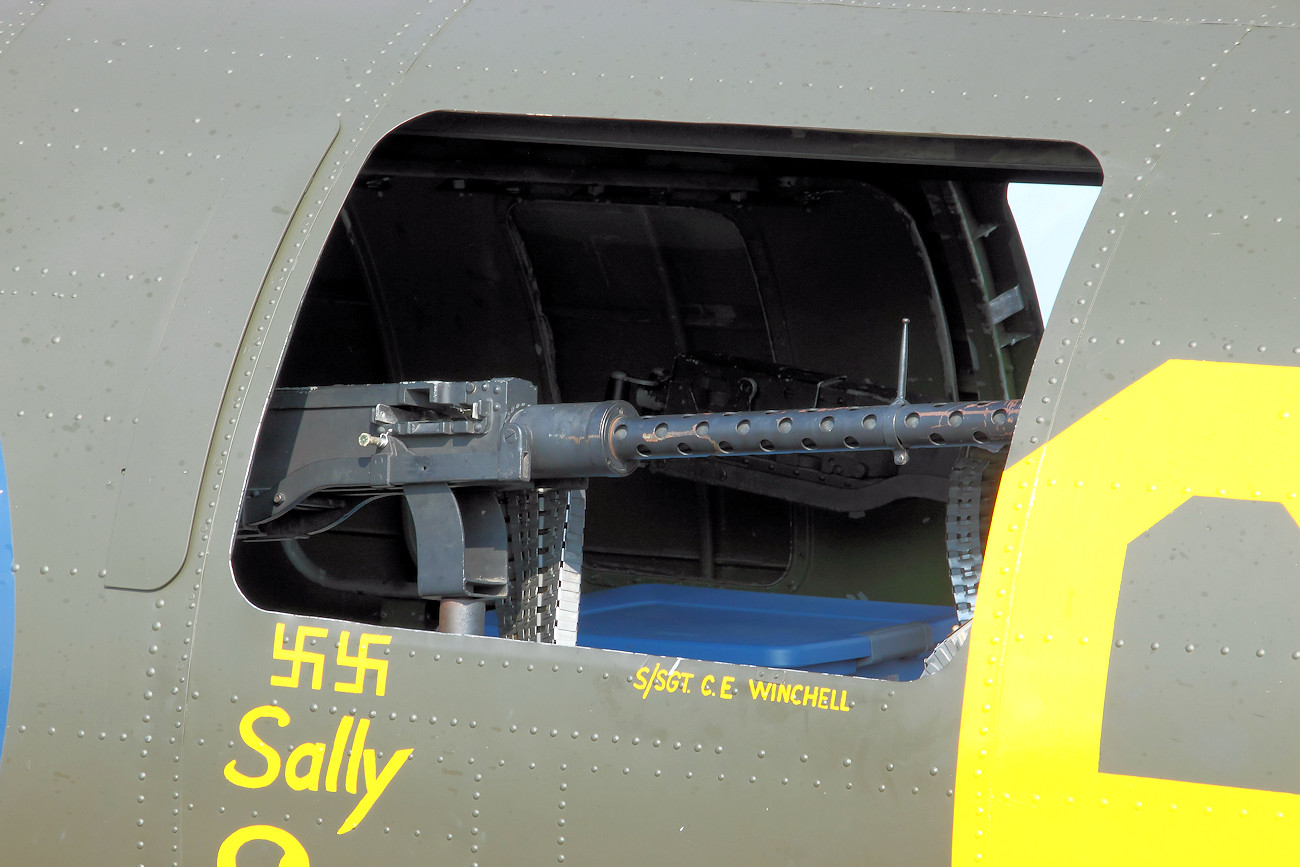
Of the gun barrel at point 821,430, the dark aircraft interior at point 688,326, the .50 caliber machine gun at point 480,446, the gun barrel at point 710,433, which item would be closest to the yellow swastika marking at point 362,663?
the .50 caliber machine gun at point 480,446

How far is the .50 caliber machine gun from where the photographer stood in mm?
2711

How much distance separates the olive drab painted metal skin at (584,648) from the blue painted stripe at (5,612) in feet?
0.05

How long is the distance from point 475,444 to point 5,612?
1.04 m

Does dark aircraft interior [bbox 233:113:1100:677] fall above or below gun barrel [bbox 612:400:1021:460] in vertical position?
above

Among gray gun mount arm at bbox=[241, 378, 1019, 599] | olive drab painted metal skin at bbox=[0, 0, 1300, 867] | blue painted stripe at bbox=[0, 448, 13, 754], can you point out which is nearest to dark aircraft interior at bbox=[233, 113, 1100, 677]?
olive drab painted metal skin at bbox=[0, 0, 1300, 867]

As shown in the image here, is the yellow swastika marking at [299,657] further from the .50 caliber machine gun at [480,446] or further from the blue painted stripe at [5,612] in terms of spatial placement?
the blue painted stripe at [5,612]

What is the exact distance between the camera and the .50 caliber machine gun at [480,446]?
8.89 feet

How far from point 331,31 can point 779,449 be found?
1450 millimetres

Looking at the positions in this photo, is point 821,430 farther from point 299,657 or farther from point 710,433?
point 299,657

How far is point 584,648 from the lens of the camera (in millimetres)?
2316

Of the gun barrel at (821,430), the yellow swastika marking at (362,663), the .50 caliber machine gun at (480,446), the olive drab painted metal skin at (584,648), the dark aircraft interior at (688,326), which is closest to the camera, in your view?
the olive drab painted metal skin at (584,648)

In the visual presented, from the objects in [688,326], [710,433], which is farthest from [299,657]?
[688,326]

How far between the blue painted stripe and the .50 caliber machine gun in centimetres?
53

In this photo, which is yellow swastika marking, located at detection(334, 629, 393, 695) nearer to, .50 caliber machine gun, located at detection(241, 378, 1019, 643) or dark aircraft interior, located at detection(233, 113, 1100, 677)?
.50 caliber machine gun, located at detection(241, 378, 1019, 643)
